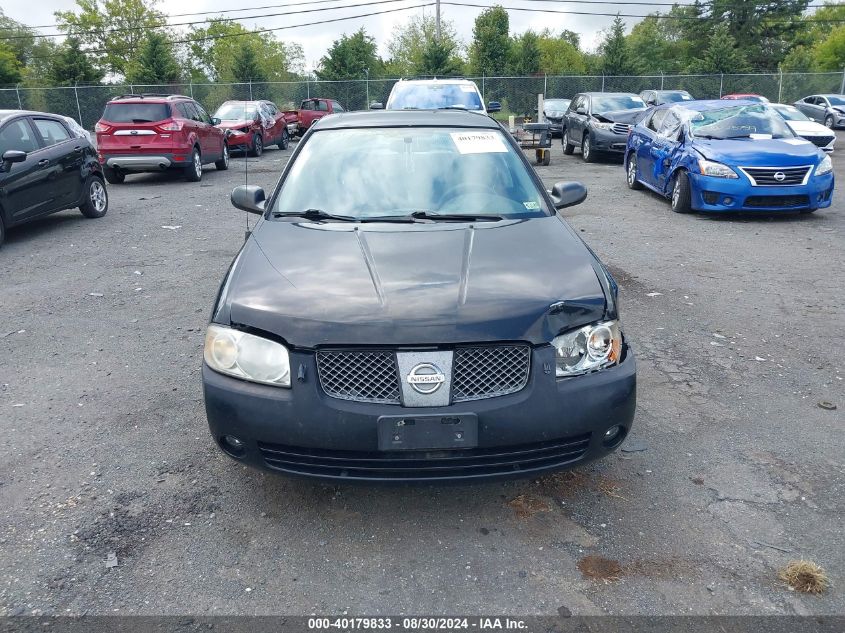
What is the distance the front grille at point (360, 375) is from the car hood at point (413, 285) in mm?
67

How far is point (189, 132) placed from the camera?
48.6 feet

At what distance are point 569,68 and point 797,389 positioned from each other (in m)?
70.7

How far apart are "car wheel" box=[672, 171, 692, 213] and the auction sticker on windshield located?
253 inches

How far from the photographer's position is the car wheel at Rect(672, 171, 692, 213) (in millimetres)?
10227

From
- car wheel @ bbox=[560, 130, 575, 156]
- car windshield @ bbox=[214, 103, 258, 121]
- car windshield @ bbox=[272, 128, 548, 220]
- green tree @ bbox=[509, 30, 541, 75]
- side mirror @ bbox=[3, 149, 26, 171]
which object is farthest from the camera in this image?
green tree @ bbox=[509, 30, 541, 75]

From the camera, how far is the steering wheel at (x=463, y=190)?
4.12 m

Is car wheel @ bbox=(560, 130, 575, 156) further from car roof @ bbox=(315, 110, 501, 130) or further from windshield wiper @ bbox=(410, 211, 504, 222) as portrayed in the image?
windshield wiper @ bbox=(410, 211, 504, 222)

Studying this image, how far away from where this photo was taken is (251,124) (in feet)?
64.5

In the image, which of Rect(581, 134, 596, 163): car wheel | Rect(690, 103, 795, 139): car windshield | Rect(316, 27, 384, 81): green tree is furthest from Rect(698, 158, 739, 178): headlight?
Rect(316, 27, 384, 81): green tree

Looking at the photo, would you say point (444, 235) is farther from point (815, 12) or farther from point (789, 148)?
point (815, 12)

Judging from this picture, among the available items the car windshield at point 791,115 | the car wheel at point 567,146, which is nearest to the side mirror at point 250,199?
the car wheel at point 567,146

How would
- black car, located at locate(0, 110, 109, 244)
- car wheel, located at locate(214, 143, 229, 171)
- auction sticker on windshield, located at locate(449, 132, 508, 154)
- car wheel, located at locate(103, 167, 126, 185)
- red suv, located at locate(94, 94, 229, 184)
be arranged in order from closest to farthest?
auction sticker on windshield, located at locate(449, 132, 508, 154), black car, located at locate(0, 110, 109, 244), red suv, located at locate(94, 94, 229, 184), car wheel, located at locate(103, 167, 126, 185), car wheel, located at locate(214, 143, 229, 171)

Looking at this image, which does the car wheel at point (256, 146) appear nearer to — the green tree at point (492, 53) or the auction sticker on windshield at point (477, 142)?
the auction sticker on windshield at point (477, 142)

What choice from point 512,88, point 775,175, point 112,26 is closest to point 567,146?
point 775,175
